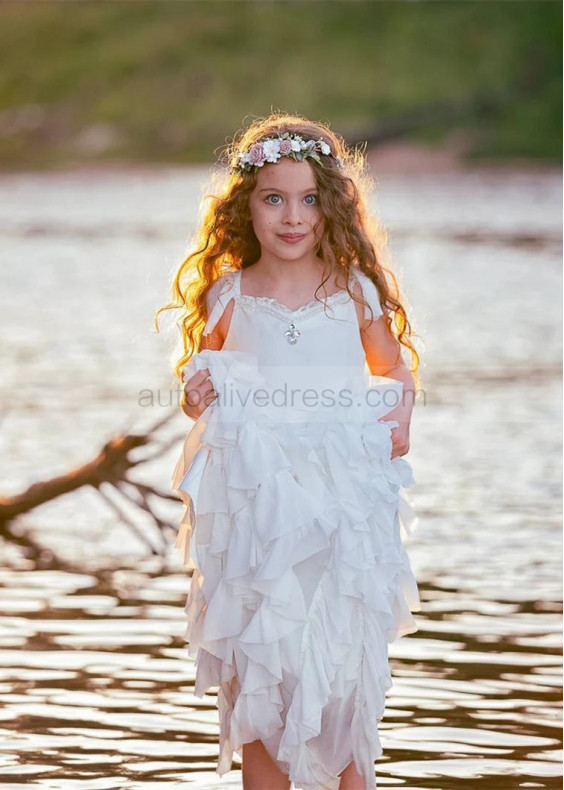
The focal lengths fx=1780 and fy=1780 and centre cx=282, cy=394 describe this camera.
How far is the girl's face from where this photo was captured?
4129 millimetres

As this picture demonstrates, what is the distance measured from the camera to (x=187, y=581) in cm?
673

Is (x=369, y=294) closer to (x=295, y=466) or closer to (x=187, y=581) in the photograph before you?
(x=295, y=466)

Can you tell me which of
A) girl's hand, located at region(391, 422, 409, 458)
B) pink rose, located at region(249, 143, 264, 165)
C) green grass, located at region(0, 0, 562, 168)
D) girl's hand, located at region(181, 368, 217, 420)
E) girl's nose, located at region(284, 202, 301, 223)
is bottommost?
girl's hand, located at region(391, 422, 409, 458)

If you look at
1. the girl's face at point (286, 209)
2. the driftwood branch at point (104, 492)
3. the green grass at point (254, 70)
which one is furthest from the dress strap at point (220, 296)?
the green grass at point (254, 70)

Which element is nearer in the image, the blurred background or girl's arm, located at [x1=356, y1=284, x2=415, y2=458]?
girl's arm, located at [x1=356, y1=284, x2=415, y2=458]

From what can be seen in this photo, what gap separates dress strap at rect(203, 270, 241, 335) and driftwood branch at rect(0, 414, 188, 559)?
2704 millimetres

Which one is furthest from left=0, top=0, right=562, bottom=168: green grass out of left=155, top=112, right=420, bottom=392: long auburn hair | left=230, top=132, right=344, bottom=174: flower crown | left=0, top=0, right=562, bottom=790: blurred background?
left=230, top=132, right=344, bottom=174: flower crown

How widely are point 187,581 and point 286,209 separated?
285 cm

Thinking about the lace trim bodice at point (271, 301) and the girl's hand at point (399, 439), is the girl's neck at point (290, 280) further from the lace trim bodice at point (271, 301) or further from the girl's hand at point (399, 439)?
the girl's hand at point (399, 439)

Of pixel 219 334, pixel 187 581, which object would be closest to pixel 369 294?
pixel 219 334

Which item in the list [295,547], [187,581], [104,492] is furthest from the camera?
Answer: [104,492]

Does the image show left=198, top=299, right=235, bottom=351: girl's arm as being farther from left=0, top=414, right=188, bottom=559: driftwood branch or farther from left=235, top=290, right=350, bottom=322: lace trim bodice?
left=0, top=414, right=188, bottom=559: driftwood branch

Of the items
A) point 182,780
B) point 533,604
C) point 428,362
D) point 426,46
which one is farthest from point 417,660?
point 426,46

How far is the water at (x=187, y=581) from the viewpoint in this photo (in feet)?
15.7
